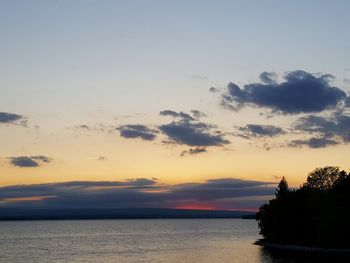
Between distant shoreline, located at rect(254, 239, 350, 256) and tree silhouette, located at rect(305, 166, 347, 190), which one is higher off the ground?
tree silhouette, located at rect(305, 166, 347, 190)

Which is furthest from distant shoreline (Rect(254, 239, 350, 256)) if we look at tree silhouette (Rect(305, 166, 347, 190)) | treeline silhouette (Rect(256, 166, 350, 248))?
tree silhouette (Rect(305, 166, 347, 190))

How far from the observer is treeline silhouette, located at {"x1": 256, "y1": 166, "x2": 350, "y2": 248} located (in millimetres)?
143000

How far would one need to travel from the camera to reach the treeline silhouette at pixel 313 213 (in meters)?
143

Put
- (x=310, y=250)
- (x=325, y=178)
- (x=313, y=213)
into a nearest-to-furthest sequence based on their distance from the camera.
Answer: (x=310, y=250) → (x=313, y=213) → (x=325, y=178)

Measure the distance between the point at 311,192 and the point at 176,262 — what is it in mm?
48155

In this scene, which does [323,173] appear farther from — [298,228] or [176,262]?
[176,262]

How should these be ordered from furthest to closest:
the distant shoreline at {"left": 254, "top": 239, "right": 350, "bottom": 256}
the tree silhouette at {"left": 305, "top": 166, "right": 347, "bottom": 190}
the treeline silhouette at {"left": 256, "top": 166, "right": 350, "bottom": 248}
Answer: the tree silhouette at {"left": 305, "top": 166, "right": 347, "bottom": 190} < the treeline silhouette at {"left": 256, "top": 166, "right": 350, "bottom": 248} < the distant shoreline at {"left": 254, "top": 239, "right": 350, "bottom": 256}

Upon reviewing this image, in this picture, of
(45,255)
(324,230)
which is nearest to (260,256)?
(324,230)

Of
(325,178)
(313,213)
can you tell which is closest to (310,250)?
(313,213)

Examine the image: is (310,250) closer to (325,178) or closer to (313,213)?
(313,213)

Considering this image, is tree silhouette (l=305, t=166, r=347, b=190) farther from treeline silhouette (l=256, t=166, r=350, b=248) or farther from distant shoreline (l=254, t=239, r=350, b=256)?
distant shoreline (l=254, t=239, r=350, b=256)

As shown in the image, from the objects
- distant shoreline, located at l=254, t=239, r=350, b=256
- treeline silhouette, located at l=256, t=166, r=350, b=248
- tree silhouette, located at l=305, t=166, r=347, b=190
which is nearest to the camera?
distant shoreline, located at l=254, t=239, r=350, b=256

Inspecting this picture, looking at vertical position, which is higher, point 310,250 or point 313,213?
point 313,213

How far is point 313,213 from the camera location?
5925 inches
